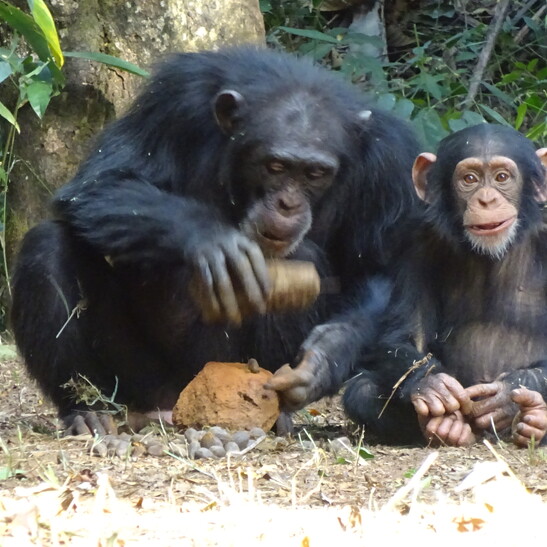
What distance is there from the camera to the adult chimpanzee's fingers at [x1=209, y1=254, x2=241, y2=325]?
445 centimetres

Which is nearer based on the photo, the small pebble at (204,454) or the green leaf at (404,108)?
the small pebble at (204,454)

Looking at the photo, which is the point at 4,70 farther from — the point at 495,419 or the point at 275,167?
the point at 495,419

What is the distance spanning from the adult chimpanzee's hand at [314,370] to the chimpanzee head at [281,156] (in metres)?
0.47

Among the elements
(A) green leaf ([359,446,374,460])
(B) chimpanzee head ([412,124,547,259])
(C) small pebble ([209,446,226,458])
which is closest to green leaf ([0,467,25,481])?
(C) small pebble ([209,446,226,458])

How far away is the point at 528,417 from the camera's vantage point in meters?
4.73

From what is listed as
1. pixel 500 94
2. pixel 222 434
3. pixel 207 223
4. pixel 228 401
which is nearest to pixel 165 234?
pixel 207 223

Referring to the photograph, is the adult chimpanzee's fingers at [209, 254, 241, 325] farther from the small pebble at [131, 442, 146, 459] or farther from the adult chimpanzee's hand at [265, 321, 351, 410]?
the small pebble at [131, 442, 146, 459]

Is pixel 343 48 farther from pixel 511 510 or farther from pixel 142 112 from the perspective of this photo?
pixel 511 510

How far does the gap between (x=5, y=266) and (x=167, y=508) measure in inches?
166

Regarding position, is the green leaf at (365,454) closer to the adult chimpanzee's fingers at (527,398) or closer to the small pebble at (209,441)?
the small pebble at (209,441)

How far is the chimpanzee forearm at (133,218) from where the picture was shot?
15.4ft

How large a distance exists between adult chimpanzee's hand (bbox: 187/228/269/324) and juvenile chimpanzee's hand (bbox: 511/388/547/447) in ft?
4.06

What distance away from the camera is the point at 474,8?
10.4 metres

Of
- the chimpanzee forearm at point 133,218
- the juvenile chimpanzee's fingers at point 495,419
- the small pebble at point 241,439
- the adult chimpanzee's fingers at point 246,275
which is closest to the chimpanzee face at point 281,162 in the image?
the chimpanzee forearm at point 133,218
